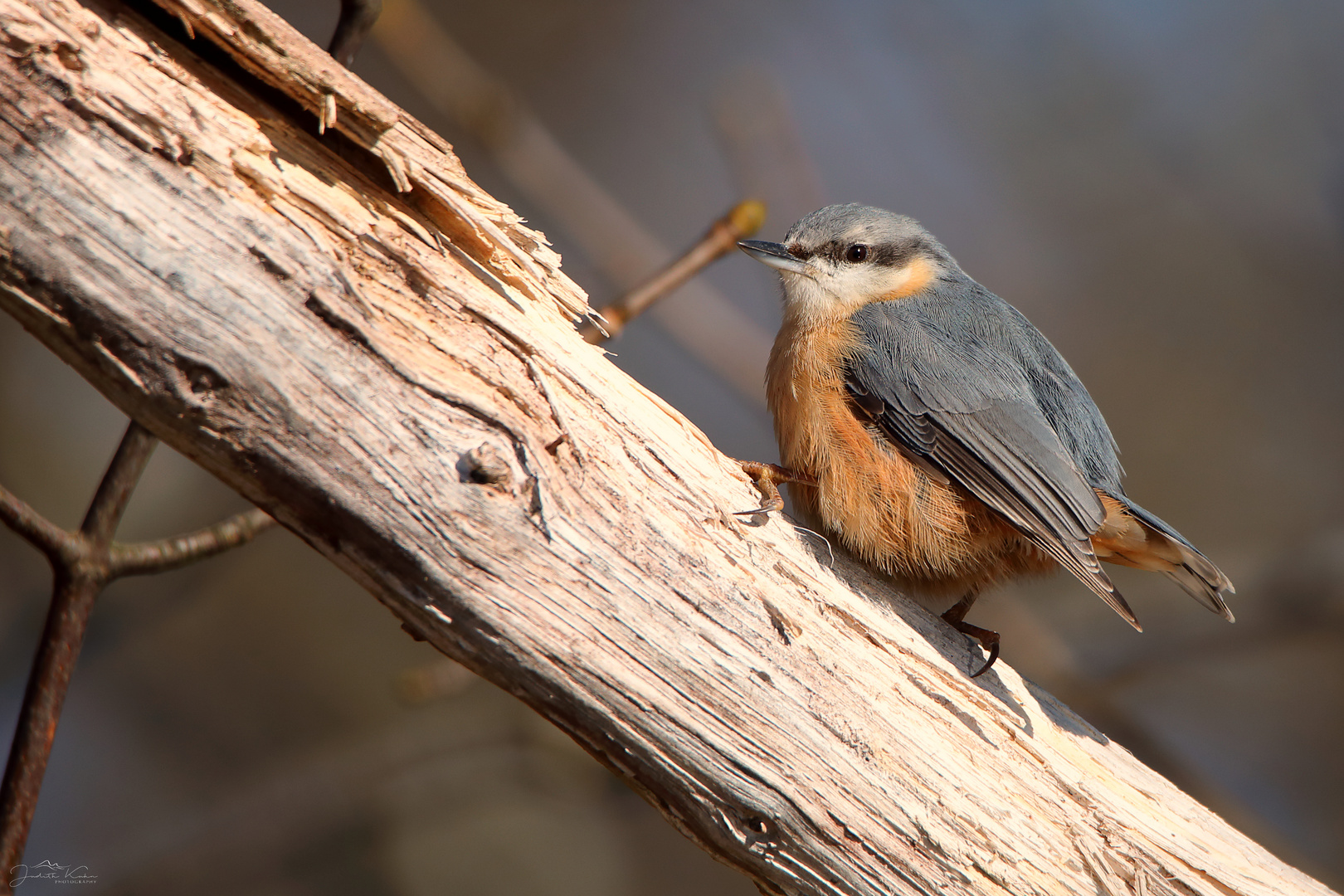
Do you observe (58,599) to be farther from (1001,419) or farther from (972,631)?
(1001,419)

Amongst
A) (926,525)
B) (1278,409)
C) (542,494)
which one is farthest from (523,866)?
(1278,409)

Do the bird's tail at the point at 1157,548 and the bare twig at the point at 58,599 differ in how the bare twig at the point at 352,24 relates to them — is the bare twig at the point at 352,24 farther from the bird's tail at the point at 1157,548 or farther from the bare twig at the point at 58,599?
the bird's tail at the point at 1157,548

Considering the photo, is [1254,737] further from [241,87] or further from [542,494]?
[241,87]

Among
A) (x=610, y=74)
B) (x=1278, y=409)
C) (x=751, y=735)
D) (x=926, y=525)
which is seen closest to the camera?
(x=751, y=735)

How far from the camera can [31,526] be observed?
173 cm

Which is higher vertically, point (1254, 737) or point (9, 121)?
point (1254, 737)

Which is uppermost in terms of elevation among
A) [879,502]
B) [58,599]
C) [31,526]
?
[879,502]

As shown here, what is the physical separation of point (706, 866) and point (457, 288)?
489 cm

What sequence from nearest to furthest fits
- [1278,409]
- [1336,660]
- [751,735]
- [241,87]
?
[241,87] < [751,735] < [1336,660] < [1278,409]

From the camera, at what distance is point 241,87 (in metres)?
1.79

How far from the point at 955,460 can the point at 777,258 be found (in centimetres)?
101

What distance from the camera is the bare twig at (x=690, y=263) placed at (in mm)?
2801

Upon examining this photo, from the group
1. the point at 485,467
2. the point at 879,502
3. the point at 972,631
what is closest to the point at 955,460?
the point at 879,502

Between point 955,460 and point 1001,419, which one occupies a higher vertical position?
point 1001,419
